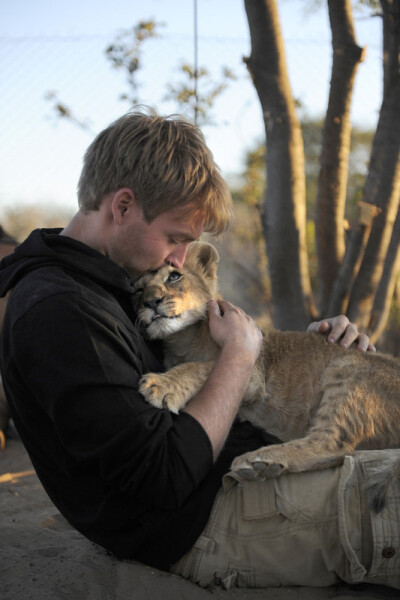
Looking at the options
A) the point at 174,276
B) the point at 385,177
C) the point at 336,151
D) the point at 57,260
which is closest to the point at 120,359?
the point at 57,260

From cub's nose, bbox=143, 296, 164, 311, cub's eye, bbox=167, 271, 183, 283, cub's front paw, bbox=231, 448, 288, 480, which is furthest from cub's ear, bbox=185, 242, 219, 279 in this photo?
cub's front paw, bbox=231, 448, 288, 480

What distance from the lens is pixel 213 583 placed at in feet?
8.73

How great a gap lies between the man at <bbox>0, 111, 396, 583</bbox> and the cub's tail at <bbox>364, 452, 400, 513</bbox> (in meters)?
0.67

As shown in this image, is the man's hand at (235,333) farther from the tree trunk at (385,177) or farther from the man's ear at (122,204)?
the tree trunk at (385,177)

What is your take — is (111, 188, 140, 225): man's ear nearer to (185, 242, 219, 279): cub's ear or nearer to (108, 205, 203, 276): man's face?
(108, 205, 203, 276): man's face

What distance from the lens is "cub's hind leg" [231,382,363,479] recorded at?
2.79 metres

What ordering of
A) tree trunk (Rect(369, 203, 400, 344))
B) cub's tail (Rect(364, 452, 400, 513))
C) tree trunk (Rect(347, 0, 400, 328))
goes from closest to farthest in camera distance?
1. cub's tail (Rect(364, 452, 400, 513))
2. tree trunk (Rect(347, 0, 400, 328))
3. tree trunk (Rect(369, 203, 400, 344))

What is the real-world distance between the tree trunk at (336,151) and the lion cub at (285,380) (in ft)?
7.18

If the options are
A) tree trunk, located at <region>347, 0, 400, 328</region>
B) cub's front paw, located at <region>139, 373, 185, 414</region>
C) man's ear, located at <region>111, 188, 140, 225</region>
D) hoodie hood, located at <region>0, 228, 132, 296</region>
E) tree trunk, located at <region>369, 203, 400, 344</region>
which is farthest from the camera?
tree trunk, located at <region>369, 203, 400, 344</region>

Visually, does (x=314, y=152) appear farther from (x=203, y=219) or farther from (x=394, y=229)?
(x=203, y=219)

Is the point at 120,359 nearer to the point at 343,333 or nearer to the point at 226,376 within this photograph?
the point at 226,376

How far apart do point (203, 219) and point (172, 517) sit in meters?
1.47

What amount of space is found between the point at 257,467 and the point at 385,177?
361 centimetres

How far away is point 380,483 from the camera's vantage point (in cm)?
258
